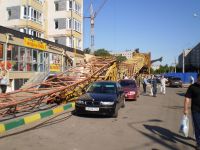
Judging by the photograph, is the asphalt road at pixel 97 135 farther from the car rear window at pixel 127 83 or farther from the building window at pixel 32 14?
the building window at pixel 32 14

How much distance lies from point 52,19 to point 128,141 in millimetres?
42446

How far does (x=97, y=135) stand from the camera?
28.9 ft

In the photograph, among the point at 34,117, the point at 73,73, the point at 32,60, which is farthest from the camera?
the point at 32,60

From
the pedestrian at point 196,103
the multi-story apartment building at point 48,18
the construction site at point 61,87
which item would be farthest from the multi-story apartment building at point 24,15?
the pedestrian at point 196,103

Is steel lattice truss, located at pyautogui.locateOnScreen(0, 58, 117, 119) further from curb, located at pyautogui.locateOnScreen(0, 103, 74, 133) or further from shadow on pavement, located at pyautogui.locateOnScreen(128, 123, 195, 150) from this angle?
shadow on pavement, located at pyautogui.locateOnScreen(128, 123, 195, 150)

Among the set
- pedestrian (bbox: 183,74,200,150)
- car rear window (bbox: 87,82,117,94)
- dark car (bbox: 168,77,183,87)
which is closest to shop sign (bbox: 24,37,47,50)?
car rear window (bbox: 87,82,117,94)

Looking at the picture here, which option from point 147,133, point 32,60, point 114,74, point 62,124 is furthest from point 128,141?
point 32,60

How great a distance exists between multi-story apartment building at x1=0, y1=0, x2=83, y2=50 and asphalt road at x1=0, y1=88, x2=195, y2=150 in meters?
28.8

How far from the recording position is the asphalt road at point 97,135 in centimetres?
749

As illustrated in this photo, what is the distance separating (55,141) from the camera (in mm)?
7898

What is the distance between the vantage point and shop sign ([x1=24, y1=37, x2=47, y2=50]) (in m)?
28.5

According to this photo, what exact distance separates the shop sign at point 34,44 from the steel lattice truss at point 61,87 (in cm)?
925

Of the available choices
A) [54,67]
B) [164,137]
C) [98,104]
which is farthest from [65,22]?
[164,137]

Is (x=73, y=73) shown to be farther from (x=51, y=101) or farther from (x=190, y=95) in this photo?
(x=190, y=95)
